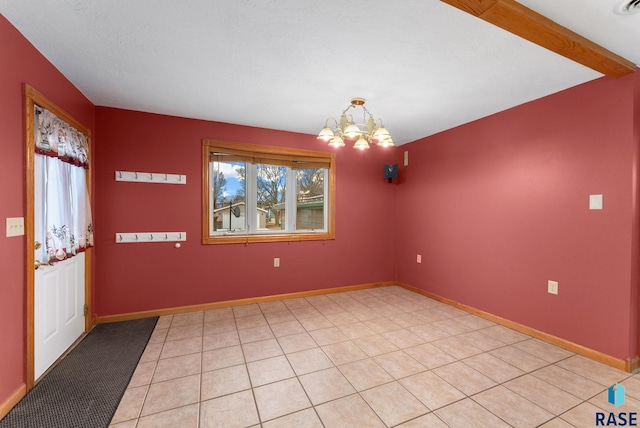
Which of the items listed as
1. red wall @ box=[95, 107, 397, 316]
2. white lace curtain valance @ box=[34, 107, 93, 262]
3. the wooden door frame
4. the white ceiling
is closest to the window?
red wall @ box=[95, 107, 397, 316]

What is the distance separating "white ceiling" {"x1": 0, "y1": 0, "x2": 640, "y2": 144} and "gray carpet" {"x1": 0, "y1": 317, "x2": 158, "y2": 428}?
7.80 ft

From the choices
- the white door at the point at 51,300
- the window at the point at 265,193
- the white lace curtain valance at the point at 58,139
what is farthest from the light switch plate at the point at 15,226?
the window at the point at 265,193

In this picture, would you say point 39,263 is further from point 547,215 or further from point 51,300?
point 547,215

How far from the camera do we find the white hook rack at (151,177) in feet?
10.1

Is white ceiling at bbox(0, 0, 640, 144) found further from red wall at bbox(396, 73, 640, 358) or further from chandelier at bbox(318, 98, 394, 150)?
red wall at bbox(396, 73, 640, 358)

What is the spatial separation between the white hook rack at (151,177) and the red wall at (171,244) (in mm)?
47

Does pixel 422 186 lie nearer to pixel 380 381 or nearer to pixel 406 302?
pixel 406 302

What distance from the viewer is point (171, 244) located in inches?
130

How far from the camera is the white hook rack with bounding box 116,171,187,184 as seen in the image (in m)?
3.09

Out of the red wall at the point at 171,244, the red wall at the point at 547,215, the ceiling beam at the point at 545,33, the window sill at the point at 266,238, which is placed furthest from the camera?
the window sill at the point at 266,238

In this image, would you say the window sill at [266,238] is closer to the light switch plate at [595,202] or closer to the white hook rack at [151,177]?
→ the white hook rack at [151,177]

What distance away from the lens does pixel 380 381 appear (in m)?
2.03

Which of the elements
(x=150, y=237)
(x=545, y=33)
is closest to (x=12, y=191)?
(x=150, y=237)

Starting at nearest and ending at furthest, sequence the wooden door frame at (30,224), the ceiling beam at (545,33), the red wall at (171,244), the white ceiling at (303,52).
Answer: the ceiling beam at (545,33), the white ceiling at (303,52), the wooden door frame at (30,224), the red wall at (171,244)
